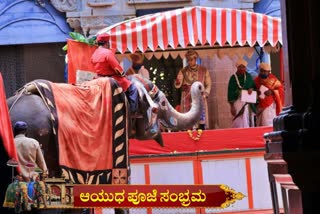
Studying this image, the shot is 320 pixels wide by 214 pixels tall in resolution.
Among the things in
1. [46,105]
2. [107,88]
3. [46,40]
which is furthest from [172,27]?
[46,40]

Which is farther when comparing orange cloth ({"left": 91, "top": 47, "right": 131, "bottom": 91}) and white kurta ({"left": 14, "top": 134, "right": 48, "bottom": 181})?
orange cloth ({"left": 91, "top": 47, "right": 131, "bottom": 91})

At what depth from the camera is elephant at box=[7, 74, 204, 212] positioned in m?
→ 9.20

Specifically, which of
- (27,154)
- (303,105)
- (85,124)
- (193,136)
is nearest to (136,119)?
(193,136)

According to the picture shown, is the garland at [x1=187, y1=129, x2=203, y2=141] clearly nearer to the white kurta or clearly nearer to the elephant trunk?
the elephant trunk

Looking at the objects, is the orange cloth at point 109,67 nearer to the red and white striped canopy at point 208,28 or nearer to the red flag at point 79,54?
the red flag at point 79,54

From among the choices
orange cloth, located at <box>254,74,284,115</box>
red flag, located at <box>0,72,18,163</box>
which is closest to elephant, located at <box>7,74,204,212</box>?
red flag, located at <box>0,72,18,163</box>

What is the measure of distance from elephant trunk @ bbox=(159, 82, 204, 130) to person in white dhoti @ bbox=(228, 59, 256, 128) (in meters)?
2.15

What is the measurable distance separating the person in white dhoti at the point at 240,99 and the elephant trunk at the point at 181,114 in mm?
2150

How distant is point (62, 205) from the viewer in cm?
872

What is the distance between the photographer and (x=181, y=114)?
12.0 m

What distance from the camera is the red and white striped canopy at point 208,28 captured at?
13.4 m

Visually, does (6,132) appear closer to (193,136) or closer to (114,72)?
(114,72)

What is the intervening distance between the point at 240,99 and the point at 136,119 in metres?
3.76

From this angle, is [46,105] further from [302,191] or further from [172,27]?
[302,191]
